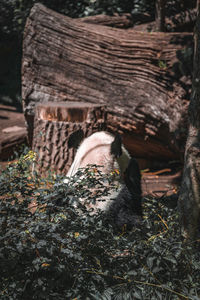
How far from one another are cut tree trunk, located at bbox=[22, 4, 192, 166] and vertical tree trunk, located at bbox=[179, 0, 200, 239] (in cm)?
194

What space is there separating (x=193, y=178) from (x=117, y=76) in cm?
304

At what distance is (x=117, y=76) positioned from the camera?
5172 millimetres

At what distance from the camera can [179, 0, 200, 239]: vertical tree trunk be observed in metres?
2.42

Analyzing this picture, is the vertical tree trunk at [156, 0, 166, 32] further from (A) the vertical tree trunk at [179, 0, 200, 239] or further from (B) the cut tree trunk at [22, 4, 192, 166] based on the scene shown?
(A) the vertical tree trunk at [179, 0, 200, 239]

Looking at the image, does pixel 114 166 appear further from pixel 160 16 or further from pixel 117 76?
pixel 160 16

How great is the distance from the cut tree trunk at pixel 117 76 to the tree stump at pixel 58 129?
1.03 m

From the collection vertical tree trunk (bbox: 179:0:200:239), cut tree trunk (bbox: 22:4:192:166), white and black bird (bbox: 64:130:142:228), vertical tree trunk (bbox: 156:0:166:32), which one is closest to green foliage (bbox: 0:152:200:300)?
vertical tree trunk (bbox: 179:0:200:239)

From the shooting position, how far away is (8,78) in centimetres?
1046

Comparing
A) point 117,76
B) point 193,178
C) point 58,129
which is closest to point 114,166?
point 58,129

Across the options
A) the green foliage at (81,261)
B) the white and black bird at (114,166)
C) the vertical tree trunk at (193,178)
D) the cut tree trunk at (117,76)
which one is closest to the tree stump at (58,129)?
the white and black bird at (114,166)

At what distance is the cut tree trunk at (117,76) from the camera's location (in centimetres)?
479

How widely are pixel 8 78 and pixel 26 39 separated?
5.08 meters

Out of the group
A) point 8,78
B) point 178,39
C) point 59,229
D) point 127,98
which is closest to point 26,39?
point 127,98

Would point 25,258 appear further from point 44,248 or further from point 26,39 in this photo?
point 26,39
